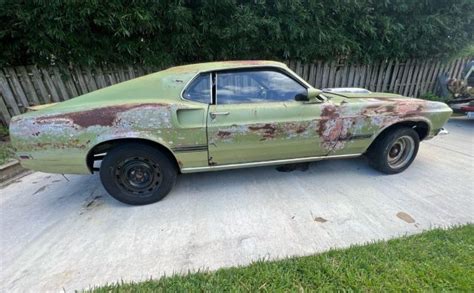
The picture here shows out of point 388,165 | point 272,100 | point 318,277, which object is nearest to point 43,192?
point 272,100

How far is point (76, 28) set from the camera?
150 inches

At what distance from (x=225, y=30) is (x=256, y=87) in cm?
231

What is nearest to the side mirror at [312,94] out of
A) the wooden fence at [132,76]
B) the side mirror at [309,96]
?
the side mirror at [309,96]

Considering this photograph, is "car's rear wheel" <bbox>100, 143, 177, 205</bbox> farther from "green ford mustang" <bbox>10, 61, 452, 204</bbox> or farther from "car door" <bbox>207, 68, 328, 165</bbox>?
"car door" <bbox>207, 68, 328, 165</bbox>

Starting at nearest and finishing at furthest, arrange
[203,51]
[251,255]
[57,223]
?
[251,255] → [57,223] → [203,51]

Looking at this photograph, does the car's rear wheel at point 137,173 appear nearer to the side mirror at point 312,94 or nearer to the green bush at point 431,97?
the side mirror at point 312,94

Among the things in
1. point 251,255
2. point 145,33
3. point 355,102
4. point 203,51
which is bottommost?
point 251,255

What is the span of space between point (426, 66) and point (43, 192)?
27.7 feet

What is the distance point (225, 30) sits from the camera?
4164 millimetres

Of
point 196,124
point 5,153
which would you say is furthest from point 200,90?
point 5,153

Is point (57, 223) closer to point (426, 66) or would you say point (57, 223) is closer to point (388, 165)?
point (388, 165)

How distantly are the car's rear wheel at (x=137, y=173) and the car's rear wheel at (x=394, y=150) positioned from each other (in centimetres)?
250

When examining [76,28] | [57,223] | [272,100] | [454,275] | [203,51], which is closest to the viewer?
[454,275]

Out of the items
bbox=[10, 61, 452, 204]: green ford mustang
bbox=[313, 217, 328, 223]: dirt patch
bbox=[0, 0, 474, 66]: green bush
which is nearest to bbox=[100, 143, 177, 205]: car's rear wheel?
bbox=[10, 61, 452, 204]: green ford mustang
